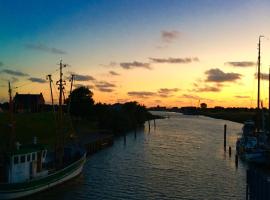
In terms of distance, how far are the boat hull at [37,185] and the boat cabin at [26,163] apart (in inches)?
45.2

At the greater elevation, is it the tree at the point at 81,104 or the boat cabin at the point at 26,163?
the tree at the point at 81,104

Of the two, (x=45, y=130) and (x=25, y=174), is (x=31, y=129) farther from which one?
(x=25, y=174)

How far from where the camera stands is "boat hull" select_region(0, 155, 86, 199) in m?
40.0

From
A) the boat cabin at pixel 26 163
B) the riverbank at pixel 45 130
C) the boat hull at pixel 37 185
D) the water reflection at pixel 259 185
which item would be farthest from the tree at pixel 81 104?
the water reflection at pixel 259 185

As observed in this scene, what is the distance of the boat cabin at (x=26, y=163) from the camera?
41.7 m

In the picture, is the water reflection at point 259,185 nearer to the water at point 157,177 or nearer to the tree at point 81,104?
the water at point 157,177

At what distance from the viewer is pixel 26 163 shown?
4353 cm

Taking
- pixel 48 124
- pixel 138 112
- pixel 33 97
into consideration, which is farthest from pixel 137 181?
pixel 138 112

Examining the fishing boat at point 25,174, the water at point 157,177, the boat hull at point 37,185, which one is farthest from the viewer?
the water at point 157,177

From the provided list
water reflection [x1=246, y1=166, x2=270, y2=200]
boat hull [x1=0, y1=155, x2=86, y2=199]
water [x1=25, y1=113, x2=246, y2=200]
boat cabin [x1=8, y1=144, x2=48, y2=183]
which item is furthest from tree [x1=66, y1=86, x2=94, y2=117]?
water reflection [x1=246, y1=166, x2=270, y2=200]

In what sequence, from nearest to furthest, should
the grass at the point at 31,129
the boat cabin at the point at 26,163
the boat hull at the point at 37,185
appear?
the boat hull at the point at 37,185, the boat cabin at the point at 26,163, the grass at the point at 31,129

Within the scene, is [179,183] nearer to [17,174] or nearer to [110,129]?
[17,174]

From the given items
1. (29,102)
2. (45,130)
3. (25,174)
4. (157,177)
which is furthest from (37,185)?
(29,102)

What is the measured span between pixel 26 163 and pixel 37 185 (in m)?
2.67
